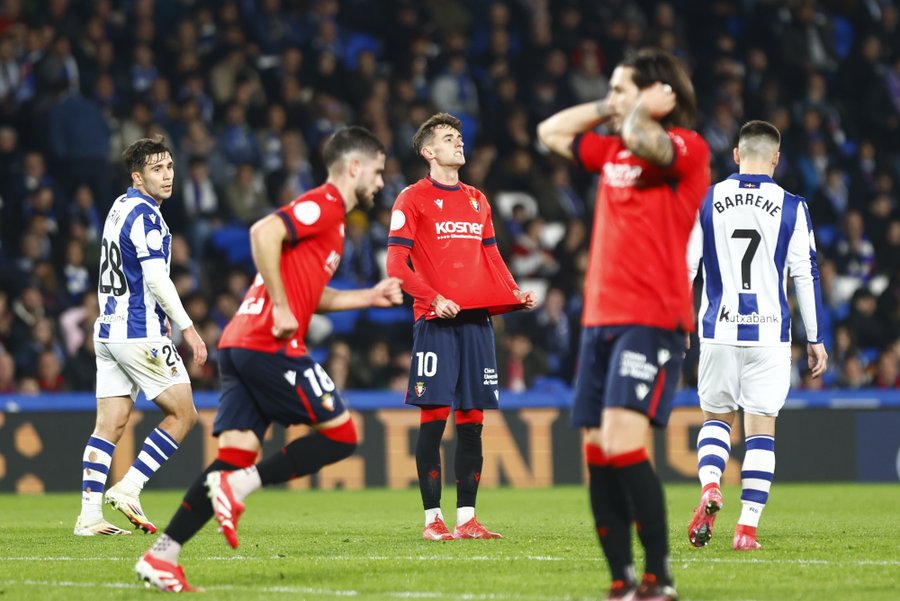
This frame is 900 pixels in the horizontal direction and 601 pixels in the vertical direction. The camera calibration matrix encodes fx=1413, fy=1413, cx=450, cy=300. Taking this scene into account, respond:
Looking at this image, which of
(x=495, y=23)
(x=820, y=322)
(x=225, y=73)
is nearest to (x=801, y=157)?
(x=495, y=23)

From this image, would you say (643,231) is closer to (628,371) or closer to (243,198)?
(628,371)

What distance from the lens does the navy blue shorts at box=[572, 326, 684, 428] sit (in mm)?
5973

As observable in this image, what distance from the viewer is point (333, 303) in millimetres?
6914

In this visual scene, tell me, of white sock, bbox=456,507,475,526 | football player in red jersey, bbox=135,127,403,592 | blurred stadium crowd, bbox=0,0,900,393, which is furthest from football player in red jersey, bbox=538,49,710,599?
blurred stadium crowd, bbox=0,0,900,393

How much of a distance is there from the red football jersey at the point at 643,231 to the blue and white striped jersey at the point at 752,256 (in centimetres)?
258

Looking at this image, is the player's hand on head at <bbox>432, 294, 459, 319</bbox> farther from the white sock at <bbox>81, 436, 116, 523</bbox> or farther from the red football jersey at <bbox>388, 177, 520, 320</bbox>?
the white sock at <bbox>81, 436, 116, 523</bbox>

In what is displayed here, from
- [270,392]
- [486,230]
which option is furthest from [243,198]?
[270,392]

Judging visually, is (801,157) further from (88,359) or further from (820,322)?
(820,322)

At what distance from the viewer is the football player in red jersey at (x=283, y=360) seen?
6547 millimetres

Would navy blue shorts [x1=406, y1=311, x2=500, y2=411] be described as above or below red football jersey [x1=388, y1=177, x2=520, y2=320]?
below

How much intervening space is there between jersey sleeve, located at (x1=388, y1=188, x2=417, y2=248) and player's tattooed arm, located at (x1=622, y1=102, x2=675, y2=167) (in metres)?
3.48

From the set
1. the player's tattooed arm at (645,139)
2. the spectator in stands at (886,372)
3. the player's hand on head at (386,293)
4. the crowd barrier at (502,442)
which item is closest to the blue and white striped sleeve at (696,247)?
the player's hand on head at (386,293)

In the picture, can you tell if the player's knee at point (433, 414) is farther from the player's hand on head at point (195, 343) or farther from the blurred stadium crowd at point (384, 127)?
the blurred stadium crowd at point (384, 127)

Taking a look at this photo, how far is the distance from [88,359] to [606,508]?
11464mm
